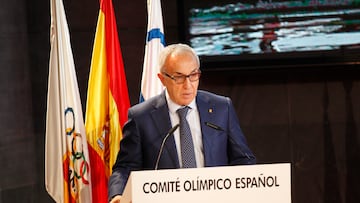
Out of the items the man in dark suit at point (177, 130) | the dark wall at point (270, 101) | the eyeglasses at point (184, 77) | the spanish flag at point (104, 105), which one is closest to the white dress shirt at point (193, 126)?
the man in dark suit at point (177, 130)

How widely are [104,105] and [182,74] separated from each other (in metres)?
1.37

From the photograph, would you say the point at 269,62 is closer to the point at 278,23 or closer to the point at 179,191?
the point at 278,23

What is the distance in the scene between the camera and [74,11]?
482 centimetres

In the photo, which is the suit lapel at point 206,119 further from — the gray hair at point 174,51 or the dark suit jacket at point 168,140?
the gray hair at point 174,51

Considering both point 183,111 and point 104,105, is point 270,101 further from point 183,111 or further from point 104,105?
point 183,111

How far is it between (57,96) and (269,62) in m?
1.55

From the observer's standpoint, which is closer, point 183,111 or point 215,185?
point 215,185

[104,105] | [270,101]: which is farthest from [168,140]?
[270,101]

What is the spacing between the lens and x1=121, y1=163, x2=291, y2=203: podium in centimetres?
225

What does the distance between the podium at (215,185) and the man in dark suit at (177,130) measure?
47 centimetres

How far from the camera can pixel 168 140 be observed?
2.79m

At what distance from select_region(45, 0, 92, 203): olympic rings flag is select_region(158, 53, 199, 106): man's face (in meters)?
1.25

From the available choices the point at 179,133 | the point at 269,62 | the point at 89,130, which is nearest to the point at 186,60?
the point at 179,133

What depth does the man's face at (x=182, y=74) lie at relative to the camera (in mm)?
2725
